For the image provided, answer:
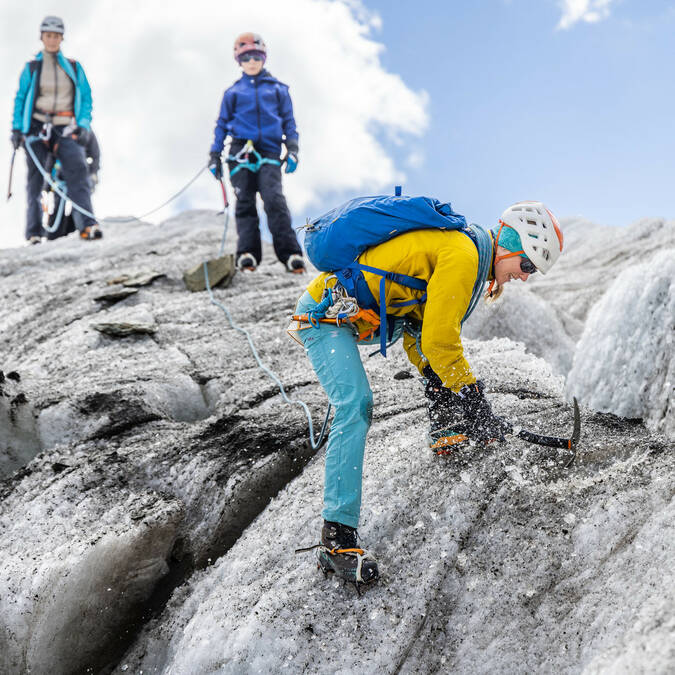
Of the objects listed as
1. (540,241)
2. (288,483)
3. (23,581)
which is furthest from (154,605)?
(540,241)

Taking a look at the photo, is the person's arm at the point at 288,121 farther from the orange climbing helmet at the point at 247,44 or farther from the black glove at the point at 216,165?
the black glove at the point at 216,165

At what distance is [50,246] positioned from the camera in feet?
57.5

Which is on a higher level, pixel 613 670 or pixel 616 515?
pixel 616 515

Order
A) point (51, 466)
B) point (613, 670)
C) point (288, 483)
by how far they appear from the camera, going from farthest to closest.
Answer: point (51, 466)
point (288, 483)
point (613, 670)

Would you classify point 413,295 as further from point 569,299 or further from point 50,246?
point 50,246

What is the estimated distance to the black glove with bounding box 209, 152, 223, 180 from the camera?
1294 cm

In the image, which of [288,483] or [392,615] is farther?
[288,483]

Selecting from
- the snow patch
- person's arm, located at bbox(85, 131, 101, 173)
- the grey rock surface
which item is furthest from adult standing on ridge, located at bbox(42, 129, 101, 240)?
the snow patch

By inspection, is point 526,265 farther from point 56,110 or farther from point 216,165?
point 56,110

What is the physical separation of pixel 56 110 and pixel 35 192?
2.76 meters

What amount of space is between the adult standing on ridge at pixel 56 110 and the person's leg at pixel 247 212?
19.2 ft

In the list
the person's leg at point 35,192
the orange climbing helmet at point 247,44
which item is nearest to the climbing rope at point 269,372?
the orange climbing helmet at point 247,44

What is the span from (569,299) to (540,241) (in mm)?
10392

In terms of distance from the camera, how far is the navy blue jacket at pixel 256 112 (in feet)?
41.5
